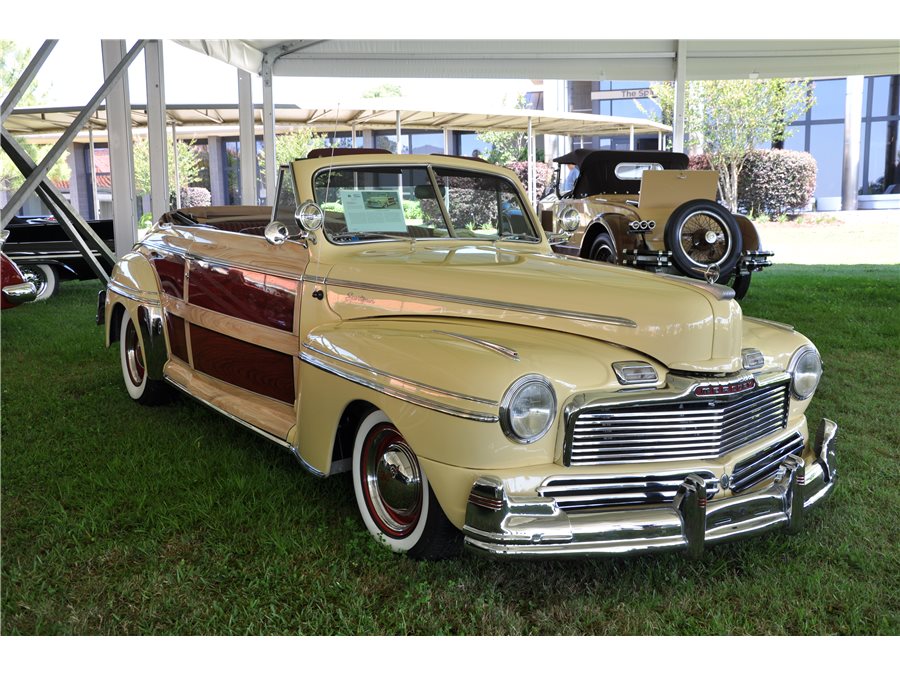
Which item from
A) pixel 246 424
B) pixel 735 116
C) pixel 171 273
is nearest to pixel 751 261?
pixel 171 273

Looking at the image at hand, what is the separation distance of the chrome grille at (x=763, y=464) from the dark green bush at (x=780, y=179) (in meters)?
21.2

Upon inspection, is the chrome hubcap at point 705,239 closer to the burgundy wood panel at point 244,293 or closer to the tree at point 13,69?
the burgundy wood panel at point 244,293

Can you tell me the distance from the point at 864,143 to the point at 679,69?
14426mm

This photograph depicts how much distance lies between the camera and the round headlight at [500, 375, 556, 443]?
2.50 meters

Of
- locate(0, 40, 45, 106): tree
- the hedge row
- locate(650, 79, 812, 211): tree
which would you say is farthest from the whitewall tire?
locate(650, 79, 812, 211): tree

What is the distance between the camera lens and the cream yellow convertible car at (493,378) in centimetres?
254

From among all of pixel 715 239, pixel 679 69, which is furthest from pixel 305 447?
pixel 679 69

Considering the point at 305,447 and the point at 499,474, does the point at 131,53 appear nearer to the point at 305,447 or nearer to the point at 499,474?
the point at 305,447

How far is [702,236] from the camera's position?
28.1 feet

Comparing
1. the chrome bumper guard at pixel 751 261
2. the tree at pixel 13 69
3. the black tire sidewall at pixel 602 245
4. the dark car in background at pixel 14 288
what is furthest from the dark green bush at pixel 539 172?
the dark car in background at pixel 14 288

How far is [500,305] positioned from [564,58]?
38.3 feet

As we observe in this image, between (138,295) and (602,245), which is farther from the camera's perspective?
(602,245)

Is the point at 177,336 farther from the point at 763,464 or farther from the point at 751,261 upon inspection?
the point at 751,261

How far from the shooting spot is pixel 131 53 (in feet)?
30.7
